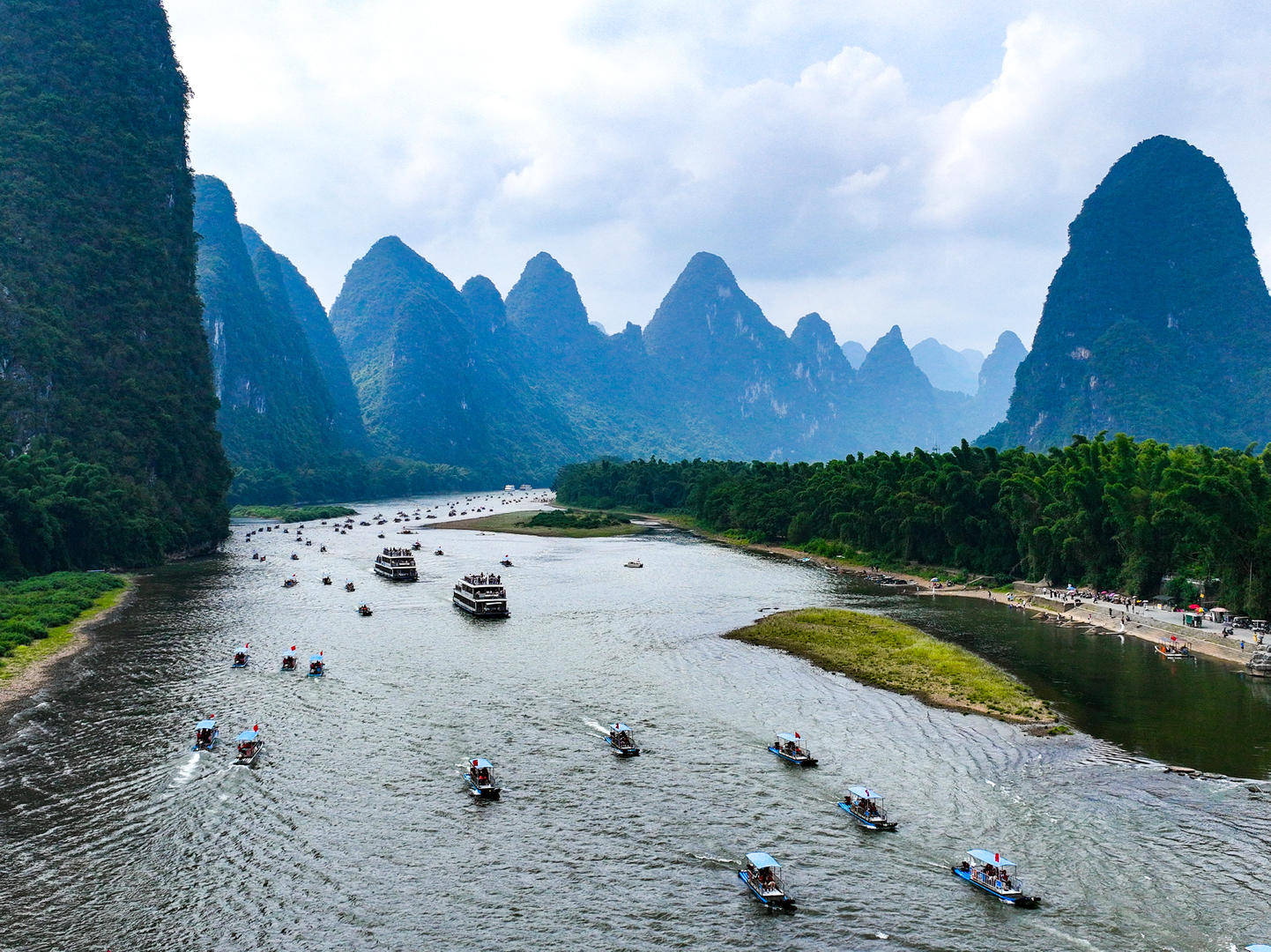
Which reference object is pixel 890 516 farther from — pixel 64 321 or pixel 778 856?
pixel 64 321

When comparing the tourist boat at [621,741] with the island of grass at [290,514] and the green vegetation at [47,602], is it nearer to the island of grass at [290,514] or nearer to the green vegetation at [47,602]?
the green vegetation at [47,602]

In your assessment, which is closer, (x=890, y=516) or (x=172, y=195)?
(x=890, y=516)

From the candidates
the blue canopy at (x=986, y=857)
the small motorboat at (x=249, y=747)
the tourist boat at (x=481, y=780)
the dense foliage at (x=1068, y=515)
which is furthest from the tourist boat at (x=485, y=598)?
the dense foliage at (x=1068, y=515)

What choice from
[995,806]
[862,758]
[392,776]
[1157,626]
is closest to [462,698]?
[392,776]

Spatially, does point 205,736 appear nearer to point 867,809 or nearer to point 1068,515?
point 867,809

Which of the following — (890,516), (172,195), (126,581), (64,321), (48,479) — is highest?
(172,195)

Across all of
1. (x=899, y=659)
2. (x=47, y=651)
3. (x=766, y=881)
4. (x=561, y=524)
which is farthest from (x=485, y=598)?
(x=561, y=524)
